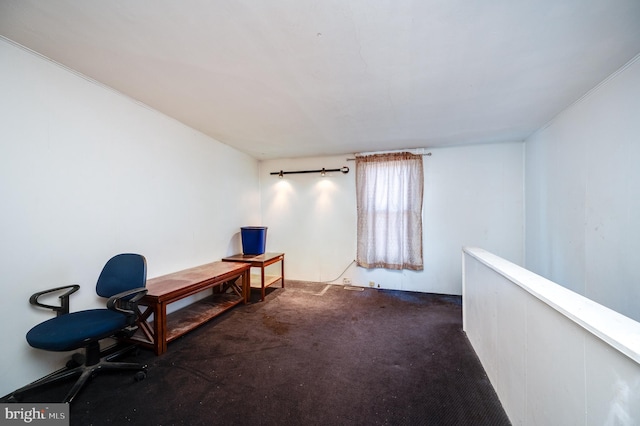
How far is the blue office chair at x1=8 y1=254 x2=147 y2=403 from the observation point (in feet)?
4.67

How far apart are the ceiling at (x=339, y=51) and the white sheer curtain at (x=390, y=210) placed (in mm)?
1267

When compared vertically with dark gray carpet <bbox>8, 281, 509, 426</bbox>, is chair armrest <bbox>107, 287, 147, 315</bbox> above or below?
above

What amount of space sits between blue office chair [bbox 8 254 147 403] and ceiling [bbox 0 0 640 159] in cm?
155

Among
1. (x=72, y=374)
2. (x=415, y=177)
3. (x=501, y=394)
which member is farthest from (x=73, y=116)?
(x=415, y=177)

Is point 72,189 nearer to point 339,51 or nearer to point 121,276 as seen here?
point 121,276

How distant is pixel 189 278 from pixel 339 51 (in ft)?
8.25

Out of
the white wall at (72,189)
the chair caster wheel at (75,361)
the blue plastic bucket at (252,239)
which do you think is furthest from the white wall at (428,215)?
the chair caster wheel at (75,361)

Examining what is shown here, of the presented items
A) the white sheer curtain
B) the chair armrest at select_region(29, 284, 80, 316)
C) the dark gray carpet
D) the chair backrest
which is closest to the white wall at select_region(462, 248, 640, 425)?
the dark gray carpet

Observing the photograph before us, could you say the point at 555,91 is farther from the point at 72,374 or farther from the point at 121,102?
the point at 72,374

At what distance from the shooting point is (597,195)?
6.27ft

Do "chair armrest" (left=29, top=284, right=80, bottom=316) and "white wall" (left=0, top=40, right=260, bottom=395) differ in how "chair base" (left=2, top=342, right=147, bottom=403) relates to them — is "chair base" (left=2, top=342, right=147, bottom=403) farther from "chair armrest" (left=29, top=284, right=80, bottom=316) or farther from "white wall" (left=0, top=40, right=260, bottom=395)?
"chair armrest" (left=29, top=284, right=80, bottom=316)

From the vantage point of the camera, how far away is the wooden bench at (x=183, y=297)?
200 centimetres

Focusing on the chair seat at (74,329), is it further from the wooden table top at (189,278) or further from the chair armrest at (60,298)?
the wooden table top at (189,278)

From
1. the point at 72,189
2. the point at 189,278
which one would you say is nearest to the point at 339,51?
the point at 72,189
